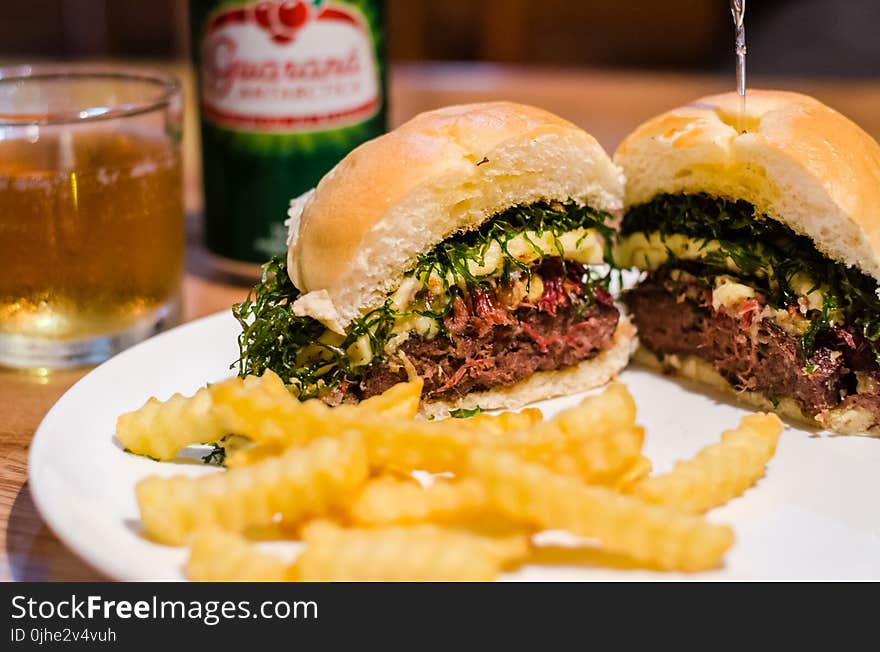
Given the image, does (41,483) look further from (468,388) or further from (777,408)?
(777,408)

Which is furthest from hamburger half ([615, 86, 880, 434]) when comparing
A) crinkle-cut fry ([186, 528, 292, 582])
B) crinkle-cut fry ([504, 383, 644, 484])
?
crinkle-cut fry ([186, 528, 292, 582])

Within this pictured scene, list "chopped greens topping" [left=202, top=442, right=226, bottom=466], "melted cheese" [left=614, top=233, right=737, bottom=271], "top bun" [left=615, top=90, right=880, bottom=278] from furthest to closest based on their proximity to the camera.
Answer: "melted cheese" [left=614, top=233, right=737, bottom=271] → "top bun" [left=615, top=90, right=880, bottom=278] → "chopped greens topping" [left=202, top=442, right=226, bottom=466]

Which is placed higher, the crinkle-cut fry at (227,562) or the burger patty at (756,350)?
the crinkle-cut fry at (227,562)

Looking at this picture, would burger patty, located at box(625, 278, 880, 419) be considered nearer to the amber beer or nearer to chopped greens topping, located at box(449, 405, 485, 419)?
chopped greens topping, located at box(449, 405, 485, 419)

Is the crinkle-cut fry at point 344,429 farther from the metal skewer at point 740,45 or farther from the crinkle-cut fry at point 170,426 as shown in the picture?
the metal skewer at point 740,45

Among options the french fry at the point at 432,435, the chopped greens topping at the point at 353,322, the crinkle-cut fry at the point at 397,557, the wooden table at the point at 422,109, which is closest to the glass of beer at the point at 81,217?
the wooden table at the point at 422,109

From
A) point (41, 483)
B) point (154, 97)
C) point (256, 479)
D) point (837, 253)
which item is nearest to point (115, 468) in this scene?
point (41, 483)

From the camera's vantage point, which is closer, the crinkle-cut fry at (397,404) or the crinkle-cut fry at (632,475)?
the crinkle-cut fry at (632,475)
